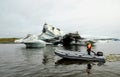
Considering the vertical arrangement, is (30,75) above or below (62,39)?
below


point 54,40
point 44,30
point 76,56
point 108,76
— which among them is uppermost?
point 44,30

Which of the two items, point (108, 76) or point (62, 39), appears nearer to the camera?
point (108, 76)

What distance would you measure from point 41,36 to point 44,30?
5813 mm

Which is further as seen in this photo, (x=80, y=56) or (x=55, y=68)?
(x=80, y=56)

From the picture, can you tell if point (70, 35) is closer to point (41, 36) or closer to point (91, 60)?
point (41, 36)

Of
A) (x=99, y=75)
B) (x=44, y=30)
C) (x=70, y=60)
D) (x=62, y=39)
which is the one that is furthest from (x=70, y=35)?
(x=99, y=75)

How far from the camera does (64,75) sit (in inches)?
680

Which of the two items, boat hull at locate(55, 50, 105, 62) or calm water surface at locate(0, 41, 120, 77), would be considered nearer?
calm water surface at locate(0, 41, 120, 77)

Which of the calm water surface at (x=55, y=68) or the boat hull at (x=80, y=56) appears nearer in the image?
the calm water surface at (x=55, y=68)

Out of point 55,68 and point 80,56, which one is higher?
point 80,56

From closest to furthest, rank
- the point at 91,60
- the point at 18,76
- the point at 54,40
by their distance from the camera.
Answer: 1. the point at 18,76
2. the point at 91,60
3. the point at 54,40

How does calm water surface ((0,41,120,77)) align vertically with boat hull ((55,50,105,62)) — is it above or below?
below

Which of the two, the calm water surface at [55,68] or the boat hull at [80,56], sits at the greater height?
the boat hull at [80,56]

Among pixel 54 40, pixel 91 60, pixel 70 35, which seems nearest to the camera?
pixel 91 60
